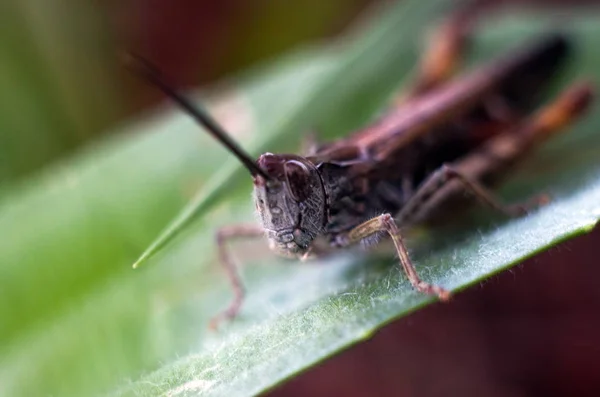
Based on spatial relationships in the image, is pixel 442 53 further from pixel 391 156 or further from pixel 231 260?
pixel 231 260

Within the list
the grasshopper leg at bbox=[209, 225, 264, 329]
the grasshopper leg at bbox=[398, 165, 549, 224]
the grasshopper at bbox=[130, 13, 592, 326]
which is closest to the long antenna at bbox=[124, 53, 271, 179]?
the grasshopper at bbox=[130, 13, 592, 326]

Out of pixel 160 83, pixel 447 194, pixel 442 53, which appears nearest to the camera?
pixel 160 83

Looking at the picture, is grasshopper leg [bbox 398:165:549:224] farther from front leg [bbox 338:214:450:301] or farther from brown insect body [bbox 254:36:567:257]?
front leg [bbox 338:214:450:301]

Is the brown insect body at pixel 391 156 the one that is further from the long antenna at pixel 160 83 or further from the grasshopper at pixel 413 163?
the long antenna at pixel 160 83

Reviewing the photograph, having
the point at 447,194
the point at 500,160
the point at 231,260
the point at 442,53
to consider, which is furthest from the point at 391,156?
the point at 442,53

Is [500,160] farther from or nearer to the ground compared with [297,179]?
nearer to the ground

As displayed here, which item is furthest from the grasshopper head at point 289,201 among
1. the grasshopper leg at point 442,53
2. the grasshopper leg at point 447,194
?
the grasshopper leg at point 442,53

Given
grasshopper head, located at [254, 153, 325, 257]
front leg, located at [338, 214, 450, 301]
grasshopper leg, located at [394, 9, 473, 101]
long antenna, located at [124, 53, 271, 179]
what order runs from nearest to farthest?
long antenna, located at [124, 53, 271, 179] < front leg, located at [338, 214, 450, 301] < grasshopper head, located at [254, 153, 325, 257] < grasshopper leg, located at [394, 9, 473, 101]
